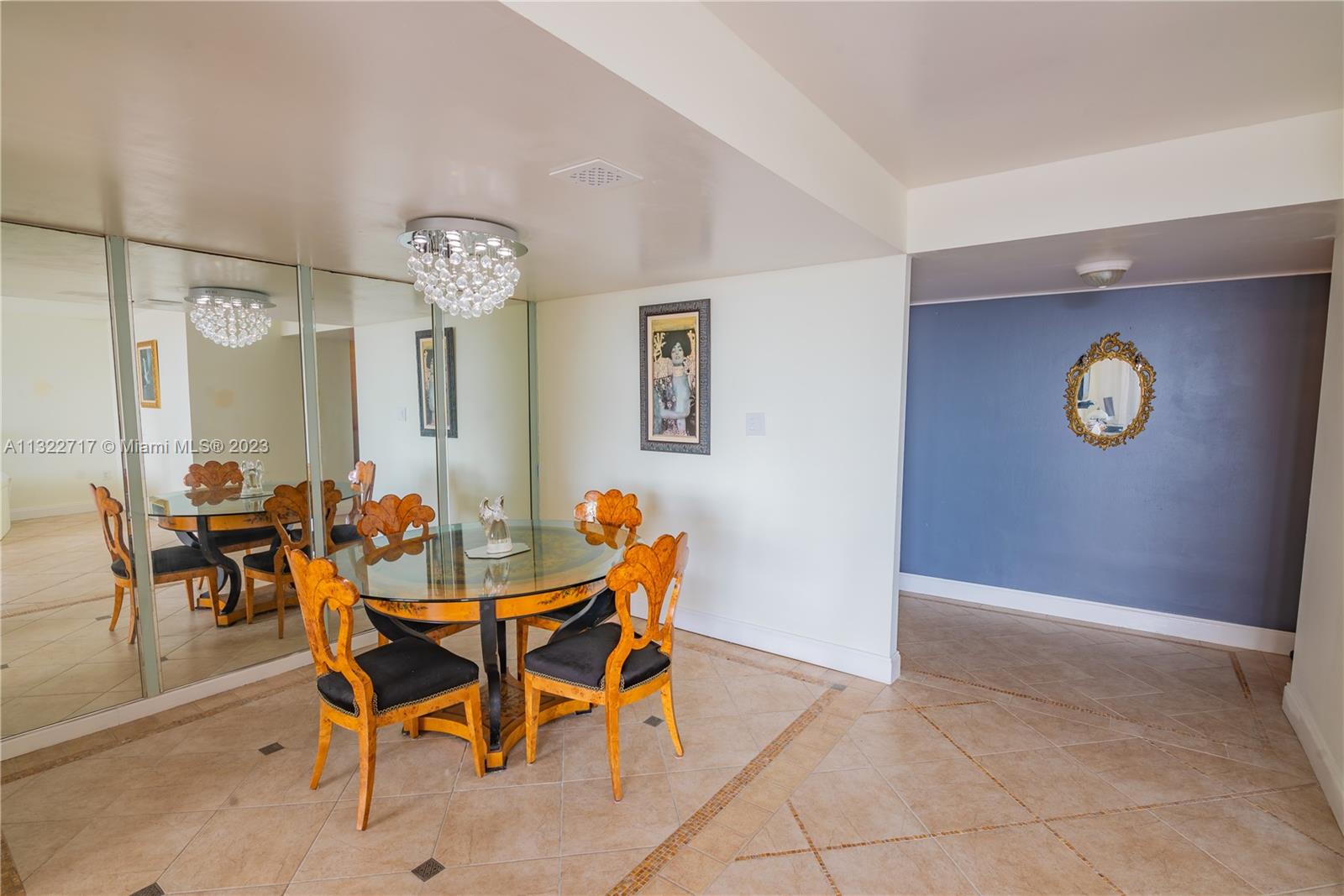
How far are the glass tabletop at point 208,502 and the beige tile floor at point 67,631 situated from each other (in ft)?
0.41

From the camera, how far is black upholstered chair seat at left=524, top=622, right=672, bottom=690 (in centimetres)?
246

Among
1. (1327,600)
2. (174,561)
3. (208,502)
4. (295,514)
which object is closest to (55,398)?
(208,502)

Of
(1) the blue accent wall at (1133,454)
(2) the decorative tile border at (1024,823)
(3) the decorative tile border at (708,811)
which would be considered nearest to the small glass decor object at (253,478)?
(3) the decorative tile border at (708,811)

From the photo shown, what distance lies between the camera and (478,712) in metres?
2.49

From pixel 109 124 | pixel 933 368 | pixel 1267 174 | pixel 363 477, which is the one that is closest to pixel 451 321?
pixel 363 477

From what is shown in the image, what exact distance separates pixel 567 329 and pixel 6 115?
315 centimetres

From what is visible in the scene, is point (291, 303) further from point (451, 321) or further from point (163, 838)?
point (163, 838)

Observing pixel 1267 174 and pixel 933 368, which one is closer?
pixel 1267 174

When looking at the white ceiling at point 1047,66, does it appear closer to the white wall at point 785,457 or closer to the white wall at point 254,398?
the white wall at point 785,457

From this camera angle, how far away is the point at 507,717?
294 centimetres

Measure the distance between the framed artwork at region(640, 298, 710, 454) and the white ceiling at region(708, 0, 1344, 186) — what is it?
5.26 ft

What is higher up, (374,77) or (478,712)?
(374,77)

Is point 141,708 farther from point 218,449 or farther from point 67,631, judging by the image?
point 218,449

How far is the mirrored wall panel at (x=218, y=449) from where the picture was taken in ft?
9.91
